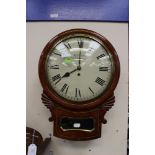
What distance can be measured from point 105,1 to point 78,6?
0.37 feet

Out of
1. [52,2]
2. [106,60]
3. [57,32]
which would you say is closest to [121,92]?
[106,60]

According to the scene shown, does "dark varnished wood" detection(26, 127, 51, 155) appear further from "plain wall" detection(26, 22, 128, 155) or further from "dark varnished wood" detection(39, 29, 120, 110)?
"dark varnished wood" detection(39, 29, 120, 110)

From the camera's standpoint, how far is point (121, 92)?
1179mm

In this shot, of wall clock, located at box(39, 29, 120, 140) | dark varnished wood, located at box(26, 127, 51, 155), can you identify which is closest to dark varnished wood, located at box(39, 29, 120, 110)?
wall clock, located at box(39, 29, 120, 140)

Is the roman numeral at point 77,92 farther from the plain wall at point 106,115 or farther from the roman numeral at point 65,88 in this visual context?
the plain wall at point 106,115

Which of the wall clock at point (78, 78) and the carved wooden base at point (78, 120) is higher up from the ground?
the wall clock at point (78, 78)

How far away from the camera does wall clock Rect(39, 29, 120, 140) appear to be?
3.60ft

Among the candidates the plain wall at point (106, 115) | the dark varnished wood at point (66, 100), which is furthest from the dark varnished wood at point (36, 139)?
the dark varnished wood at point (66, 100)

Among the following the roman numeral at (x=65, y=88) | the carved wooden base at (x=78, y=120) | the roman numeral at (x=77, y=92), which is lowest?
the carved wooden base at (x=78, y=120)

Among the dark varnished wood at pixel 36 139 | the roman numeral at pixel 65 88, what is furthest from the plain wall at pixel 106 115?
the roman numeral at pixel 65 88

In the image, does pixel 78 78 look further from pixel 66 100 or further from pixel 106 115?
pixel 106 115

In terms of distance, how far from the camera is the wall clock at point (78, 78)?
1098 mm

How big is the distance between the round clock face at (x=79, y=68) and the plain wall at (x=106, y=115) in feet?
0.32

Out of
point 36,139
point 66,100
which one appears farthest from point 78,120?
point 36,139
